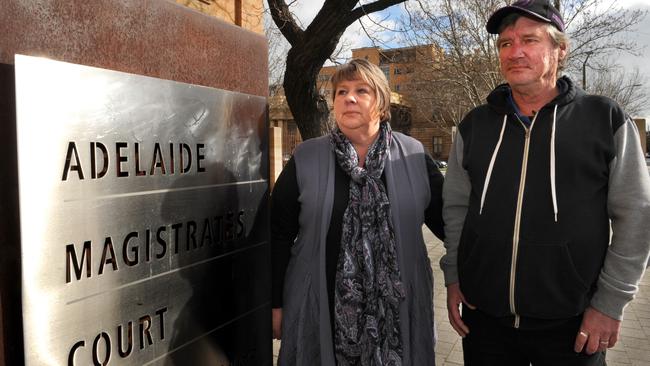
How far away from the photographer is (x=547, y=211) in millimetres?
2074

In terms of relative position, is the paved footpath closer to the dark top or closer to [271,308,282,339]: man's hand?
[271,308,282,339]: man's hand

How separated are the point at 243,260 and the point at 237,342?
37 centimetres

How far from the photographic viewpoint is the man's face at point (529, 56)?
84.8 inches

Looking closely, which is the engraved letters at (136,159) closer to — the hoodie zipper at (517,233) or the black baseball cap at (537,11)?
the hoodie zipper at (517,233)

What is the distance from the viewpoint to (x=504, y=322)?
2193 millimetres

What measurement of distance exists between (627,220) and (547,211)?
28 centimetres

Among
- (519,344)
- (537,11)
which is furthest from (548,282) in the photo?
(537,11)

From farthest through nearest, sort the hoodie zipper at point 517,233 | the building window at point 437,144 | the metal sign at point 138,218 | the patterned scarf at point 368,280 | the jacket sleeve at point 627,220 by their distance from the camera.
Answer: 1. the building window at point 437,144
2. the patterned scarf at point 368,280
3. the hoodie zipper at point 517,233
4. the jacket sleeve at point 627,220
5. the metal sign at point 138,218

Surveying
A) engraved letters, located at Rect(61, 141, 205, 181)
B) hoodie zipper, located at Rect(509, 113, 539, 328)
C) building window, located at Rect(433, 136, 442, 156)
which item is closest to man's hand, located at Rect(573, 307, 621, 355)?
hoodie zipper, located at Rect(509, 113, 539, 328)

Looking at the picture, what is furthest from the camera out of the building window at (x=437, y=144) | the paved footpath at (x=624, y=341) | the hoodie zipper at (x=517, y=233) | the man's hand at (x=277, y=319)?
the building window at (x=437, y=144)

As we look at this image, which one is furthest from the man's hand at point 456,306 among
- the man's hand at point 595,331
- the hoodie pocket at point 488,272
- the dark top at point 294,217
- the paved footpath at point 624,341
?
the paved footpath at point 624,341

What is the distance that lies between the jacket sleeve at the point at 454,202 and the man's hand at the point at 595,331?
1.89 ft

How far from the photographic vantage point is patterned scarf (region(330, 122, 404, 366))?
2361 millimetres

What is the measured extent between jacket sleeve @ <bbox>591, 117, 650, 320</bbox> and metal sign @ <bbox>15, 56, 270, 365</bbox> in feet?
4.94
